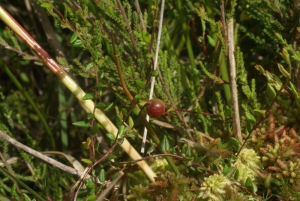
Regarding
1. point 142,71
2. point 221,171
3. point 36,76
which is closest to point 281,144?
point 221,171

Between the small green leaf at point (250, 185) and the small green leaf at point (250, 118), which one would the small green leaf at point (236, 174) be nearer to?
the small green leaf at point (250, 185)

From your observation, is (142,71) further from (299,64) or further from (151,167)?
(299,64)

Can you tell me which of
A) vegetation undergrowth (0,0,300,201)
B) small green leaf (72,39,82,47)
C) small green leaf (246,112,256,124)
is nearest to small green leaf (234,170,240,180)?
vegetation undergrowth (0,0,300,201)

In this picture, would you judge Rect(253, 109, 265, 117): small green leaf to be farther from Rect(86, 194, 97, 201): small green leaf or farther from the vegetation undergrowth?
Rect(86, 194, 97, 201): small green leaf

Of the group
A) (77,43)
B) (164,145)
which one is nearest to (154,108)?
(164,145)

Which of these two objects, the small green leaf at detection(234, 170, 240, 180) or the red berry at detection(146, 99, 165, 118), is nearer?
the red berry at detection(146, 99, 165, 118)

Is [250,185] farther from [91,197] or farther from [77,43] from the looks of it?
[77,43]

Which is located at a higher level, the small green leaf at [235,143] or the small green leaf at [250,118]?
the small green leaf at [250,118]

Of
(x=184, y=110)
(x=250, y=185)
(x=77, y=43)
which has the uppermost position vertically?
(x=77, y=43)

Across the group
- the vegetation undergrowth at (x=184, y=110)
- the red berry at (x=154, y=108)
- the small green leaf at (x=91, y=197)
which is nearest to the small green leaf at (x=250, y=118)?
the vegetation undergrowth at (x=184, y=110)

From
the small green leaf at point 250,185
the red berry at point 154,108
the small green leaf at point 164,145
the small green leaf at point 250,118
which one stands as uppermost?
the red berry at point 154,108

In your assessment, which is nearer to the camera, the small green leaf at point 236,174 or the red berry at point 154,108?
the red berry at point 154,108
